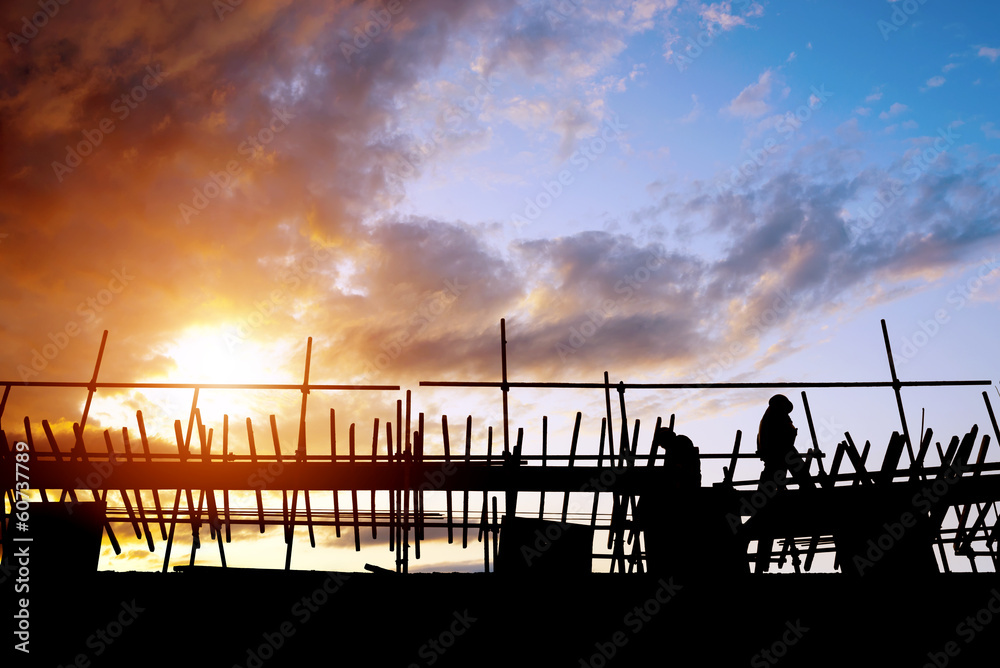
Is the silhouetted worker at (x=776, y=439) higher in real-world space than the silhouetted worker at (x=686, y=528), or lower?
higher

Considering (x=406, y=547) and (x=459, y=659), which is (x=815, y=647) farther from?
(x=406, y=547)

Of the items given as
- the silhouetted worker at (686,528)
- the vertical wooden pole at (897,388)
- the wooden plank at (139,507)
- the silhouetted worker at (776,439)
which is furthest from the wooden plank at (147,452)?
the vertical wooden pole at (897,388)

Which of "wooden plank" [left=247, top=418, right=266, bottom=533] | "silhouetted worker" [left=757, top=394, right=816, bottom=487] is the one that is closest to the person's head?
"silhouetted worker" [left=757, top=394, right=816, bottom=487]

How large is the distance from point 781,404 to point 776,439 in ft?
1.87

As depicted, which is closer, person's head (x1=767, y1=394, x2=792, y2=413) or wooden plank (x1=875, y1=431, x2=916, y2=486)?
wooden plank (x1=875, y1=431, x2=916, y2=486)

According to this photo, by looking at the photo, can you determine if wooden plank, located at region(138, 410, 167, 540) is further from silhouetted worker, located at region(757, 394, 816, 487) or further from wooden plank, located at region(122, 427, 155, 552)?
silhouetted worker, located at region(757, 394, 816, 487)

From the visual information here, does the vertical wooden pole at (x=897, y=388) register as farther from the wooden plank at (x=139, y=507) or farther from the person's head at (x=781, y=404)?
the wooden plank at (x=139, y=507)

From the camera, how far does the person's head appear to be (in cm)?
809

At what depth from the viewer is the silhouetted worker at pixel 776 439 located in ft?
24.3

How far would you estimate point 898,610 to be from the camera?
5227mm

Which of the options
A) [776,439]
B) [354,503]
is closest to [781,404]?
[776,439]

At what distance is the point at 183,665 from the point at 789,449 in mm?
7589

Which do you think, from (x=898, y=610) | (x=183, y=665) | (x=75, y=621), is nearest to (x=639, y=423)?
(x=898, y=610)

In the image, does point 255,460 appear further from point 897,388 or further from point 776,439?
point 897,388
